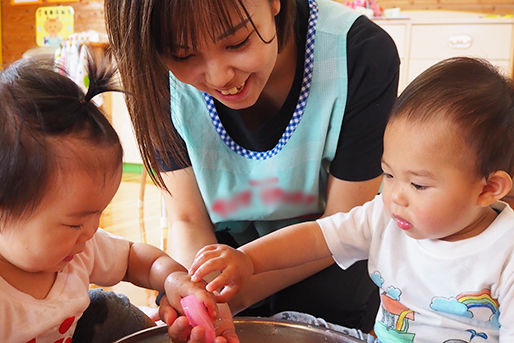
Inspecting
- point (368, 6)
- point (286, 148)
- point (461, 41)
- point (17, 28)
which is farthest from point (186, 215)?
point (17, 28)

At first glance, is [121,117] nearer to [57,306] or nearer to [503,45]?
[503,45]

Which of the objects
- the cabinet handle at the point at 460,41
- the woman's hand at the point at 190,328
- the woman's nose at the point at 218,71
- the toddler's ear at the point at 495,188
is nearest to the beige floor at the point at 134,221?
the woman's hand at the point at 190,328

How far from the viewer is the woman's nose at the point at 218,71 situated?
69 cm

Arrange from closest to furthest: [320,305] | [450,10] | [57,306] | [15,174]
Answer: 1. [15,174]
2. [57,306]
3. [320,305]
4. [450,10]

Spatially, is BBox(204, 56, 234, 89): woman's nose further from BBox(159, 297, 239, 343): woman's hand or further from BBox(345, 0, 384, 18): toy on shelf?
Answer: BBox(345, 0, 384, 18): toy on shelf

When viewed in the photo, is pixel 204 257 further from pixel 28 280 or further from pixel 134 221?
pixel 134 221

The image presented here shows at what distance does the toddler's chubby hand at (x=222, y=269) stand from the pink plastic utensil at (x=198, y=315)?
35 mm

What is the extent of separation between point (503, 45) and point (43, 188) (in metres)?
2.98

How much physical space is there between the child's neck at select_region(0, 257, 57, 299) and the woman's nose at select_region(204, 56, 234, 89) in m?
0.31

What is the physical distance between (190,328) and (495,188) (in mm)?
391

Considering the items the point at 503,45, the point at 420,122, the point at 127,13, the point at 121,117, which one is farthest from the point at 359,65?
the point at 121,117

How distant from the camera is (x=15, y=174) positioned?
1.74 feet

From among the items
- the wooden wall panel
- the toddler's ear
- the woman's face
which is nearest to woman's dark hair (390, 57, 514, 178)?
the toddler's ear

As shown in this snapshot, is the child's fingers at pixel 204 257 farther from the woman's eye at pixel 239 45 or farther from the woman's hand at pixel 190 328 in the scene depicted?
the woman's eye at pixel 239 45
